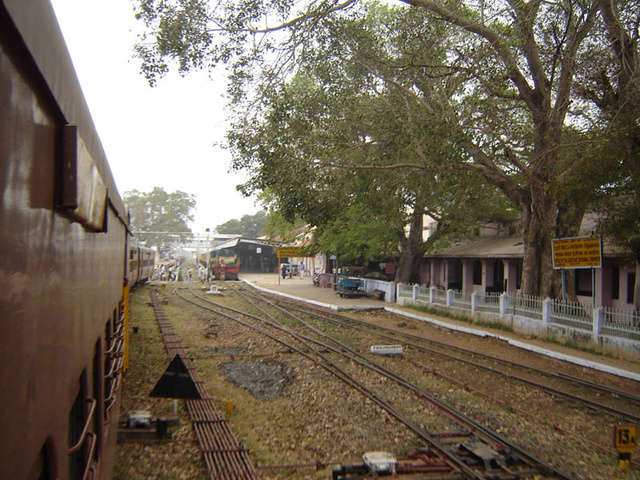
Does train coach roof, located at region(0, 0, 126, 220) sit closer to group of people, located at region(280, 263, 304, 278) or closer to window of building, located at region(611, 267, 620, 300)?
window of building, located at region(611, 267, 620, 300)

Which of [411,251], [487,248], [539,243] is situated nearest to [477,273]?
[487,248]

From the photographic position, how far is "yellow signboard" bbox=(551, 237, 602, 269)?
500 inches

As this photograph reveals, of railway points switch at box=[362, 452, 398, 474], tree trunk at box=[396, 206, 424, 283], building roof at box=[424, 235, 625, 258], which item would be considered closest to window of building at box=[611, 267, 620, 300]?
building roof at box=[424, 235, 625, 258]

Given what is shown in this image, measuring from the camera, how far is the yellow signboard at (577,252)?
500 inches

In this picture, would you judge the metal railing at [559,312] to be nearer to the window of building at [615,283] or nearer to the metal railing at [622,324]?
the metal railing at [622,324]

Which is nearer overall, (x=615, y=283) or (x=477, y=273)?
(x=615, y=283)

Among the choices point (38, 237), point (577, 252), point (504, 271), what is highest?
point (577, 252)

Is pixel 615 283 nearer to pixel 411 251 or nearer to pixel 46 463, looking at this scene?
pixel 411 251

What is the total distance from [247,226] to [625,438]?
80653 millimetres

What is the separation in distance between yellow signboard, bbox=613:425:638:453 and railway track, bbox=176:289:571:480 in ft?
3.12

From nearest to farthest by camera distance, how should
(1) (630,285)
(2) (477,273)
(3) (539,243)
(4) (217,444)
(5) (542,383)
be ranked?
(4) (217,444) < (5) (542,383) < (3) (539,243) < (1) (630,285) < (2) (477,273)

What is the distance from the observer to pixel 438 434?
23.4 feet

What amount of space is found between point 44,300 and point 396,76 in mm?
14561

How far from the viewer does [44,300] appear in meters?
1.48
